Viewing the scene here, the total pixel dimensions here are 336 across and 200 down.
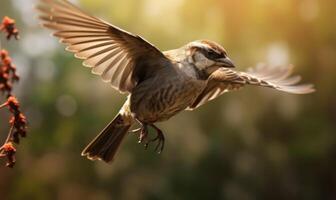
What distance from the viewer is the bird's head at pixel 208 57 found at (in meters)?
1.08

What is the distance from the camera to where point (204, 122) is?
2.79m

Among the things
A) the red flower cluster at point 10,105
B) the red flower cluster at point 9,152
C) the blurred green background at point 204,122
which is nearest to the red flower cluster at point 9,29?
the red flower cluster at point 10,105

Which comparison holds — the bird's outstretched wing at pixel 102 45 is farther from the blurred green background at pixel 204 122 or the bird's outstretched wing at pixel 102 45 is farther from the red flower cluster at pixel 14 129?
the blurred green background at pixel 204 122

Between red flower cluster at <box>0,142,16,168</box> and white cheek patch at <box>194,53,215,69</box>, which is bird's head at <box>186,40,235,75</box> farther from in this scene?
red flower cluster at <box>0,142,16,168</box>

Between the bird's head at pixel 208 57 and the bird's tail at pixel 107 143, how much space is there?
0.28m

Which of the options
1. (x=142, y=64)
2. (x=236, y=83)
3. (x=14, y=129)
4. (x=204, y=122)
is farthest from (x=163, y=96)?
(x=204, y=122)

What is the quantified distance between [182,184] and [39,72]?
0.89 metres

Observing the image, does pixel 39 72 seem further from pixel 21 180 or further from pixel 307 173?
pixel 307 173

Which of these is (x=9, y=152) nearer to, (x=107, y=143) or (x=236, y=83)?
(x=107, y=143)

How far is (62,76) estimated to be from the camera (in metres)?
2.61

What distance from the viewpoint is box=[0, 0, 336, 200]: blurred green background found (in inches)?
103

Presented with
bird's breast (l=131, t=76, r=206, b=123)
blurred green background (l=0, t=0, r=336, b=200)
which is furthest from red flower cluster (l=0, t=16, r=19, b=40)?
blurred green background (l=0, t=0, r=336, b=200)

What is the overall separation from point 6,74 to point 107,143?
24.5 inches

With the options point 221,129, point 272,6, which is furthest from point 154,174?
point 272,6
